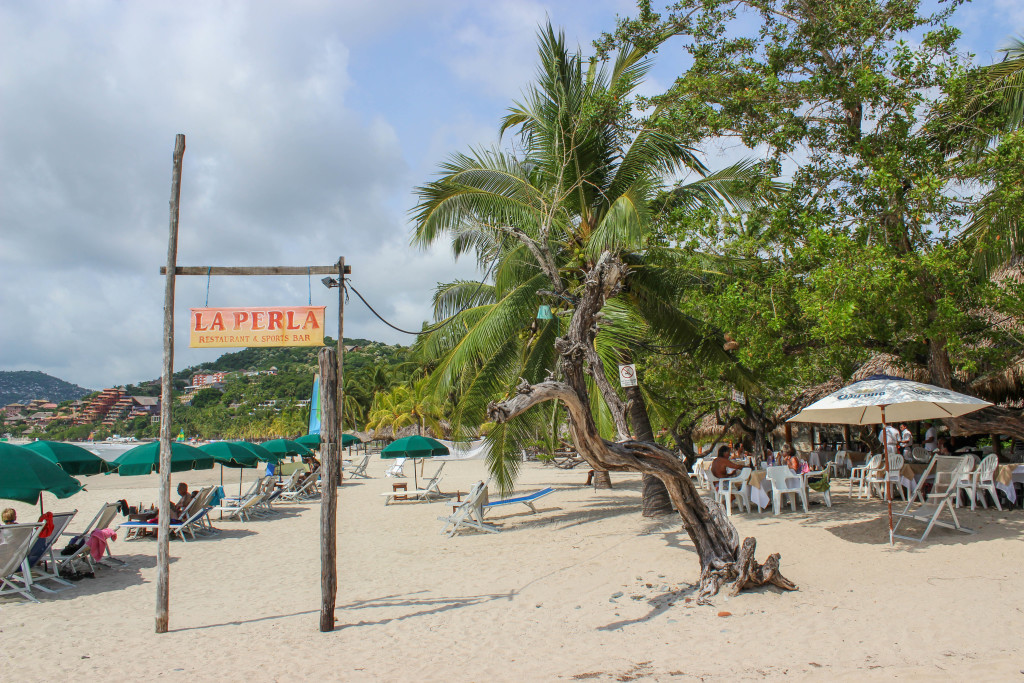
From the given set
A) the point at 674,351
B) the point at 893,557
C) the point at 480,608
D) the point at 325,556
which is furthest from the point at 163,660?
the point at 674,351

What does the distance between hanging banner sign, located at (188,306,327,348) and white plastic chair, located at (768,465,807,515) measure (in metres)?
7.12

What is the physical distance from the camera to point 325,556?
5988 millimetres

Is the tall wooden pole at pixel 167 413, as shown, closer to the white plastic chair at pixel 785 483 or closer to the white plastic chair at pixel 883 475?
the white plastic chair at pixel 785 483

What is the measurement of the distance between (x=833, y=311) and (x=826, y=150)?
10.5 ft

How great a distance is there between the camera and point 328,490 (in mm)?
6066

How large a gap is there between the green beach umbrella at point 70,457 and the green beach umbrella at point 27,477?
2.56 metres

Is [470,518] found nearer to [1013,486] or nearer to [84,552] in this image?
[84,552]

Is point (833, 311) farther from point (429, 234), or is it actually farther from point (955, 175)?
point (429, 234)

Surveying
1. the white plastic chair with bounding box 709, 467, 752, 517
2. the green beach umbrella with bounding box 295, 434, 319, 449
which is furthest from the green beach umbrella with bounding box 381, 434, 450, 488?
the green beach umbrella with bounding box 295, 434, 319, 449

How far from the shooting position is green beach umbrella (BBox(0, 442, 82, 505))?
6.76 meters

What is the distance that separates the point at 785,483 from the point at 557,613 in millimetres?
5371

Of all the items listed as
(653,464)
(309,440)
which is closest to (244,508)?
(653,464)

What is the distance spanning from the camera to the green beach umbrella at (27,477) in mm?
6758

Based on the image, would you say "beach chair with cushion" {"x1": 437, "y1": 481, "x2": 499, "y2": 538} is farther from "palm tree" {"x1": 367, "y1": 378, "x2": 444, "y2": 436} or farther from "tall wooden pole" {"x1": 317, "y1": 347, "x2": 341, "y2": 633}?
"palm tree" {"x1": 367, "y1": 378, "x2": 444, "y2": 436}
